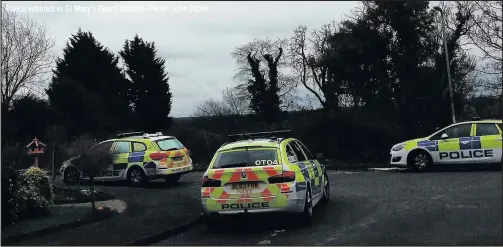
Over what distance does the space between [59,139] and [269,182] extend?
1117 centimetres

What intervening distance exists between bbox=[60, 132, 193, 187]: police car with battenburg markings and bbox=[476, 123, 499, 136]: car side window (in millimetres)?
8495

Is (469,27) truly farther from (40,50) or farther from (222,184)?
(40,50)

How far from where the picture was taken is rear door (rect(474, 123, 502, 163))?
15.7 m

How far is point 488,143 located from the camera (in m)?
15.8

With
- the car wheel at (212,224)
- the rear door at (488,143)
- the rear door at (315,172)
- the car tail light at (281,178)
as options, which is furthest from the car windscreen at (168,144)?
the rear door at (488,143)

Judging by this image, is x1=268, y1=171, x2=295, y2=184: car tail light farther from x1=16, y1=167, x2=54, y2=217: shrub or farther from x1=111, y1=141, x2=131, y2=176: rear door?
x1=111, y1=141, x2=131, y2=176: rear door

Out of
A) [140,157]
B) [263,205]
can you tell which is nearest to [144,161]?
[140,157]

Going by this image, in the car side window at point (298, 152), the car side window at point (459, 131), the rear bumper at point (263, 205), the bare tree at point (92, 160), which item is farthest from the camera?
the car side window at point (459, 131)

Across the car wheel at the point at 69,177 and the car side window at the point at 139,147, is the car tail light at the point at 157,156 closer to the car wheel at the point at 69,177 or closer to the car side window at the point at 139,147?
the car side window at the point at 139,147

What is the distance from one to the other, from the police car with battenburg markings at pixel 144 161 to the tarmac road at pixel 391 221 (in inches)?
187

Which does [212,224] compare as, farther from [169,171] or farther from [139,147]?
[139,147]

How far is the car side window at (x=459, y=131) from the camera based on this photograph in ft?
53.1

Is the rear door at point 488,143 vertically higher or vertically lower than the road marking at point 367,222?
higher

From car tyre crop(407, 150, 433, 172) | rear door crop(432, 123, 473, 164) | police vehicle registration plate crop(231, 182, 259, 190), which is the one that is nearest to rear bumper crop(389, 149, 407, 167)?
car tyre crop(407, 150, 433, 172)
